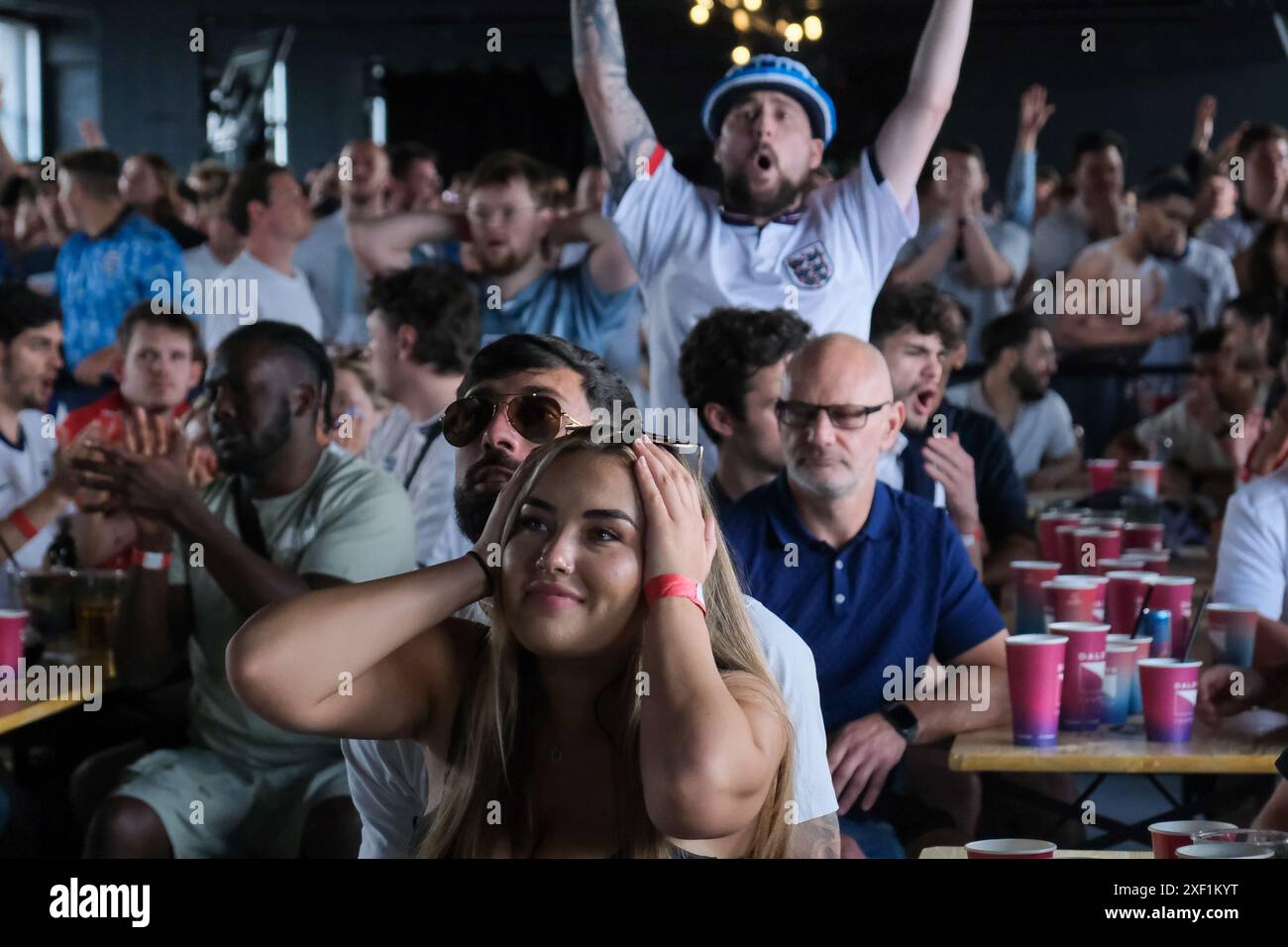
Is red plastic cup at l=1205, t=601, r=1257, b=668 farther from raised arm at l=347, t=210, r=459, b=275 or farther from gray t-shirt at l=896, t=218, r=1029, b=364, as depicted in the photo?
gray t-shirt at l=896, t=218, r=1029, b=364

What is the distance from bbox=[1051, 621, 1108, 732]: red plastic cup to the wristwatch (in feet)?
0.76

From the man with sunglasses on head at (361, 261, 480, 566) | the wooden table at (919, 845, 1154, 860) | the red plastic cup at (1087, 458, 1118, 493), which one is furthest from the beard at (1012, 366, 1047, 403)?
the wooden table at (919, 845, 1154, 860)

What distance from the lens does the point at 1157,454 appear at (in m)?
5.26

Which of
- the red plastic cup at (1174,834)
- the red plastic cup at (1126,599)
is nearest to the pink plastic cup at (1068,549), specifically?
the red plastic cup at (1126,599)

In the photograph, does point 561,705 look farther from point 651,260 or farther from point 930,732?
point 651,260

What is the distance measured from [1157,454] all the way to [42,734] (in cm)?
345

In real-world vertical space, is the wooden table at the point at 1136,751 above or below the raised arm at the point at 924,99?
below

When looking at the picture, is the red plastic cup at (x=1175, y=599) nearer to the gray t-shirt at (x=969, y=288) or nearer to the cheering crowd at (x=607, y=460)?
the cheering crowd at (x=607, y=460)

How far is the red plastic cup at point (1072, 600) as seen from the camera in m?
2.70

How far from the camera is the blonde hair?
60.7 inches

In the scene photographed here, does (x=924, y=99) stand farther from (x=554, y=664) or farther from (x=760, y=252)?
(x=554, y=664)

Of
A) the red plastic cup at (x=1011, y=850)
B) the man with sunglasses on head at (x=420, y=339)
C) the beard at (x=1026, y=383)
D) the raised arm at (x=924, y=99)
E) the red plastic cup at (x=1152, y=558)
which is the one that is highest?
the raised arm at (x=924, y=99)

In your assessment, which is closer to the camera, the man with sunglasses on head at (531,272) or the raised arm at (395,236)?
the man with sunglasses on head at (531,272)

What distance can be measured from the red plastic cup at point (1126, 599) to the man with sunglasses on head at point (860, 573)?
12.7 inches
